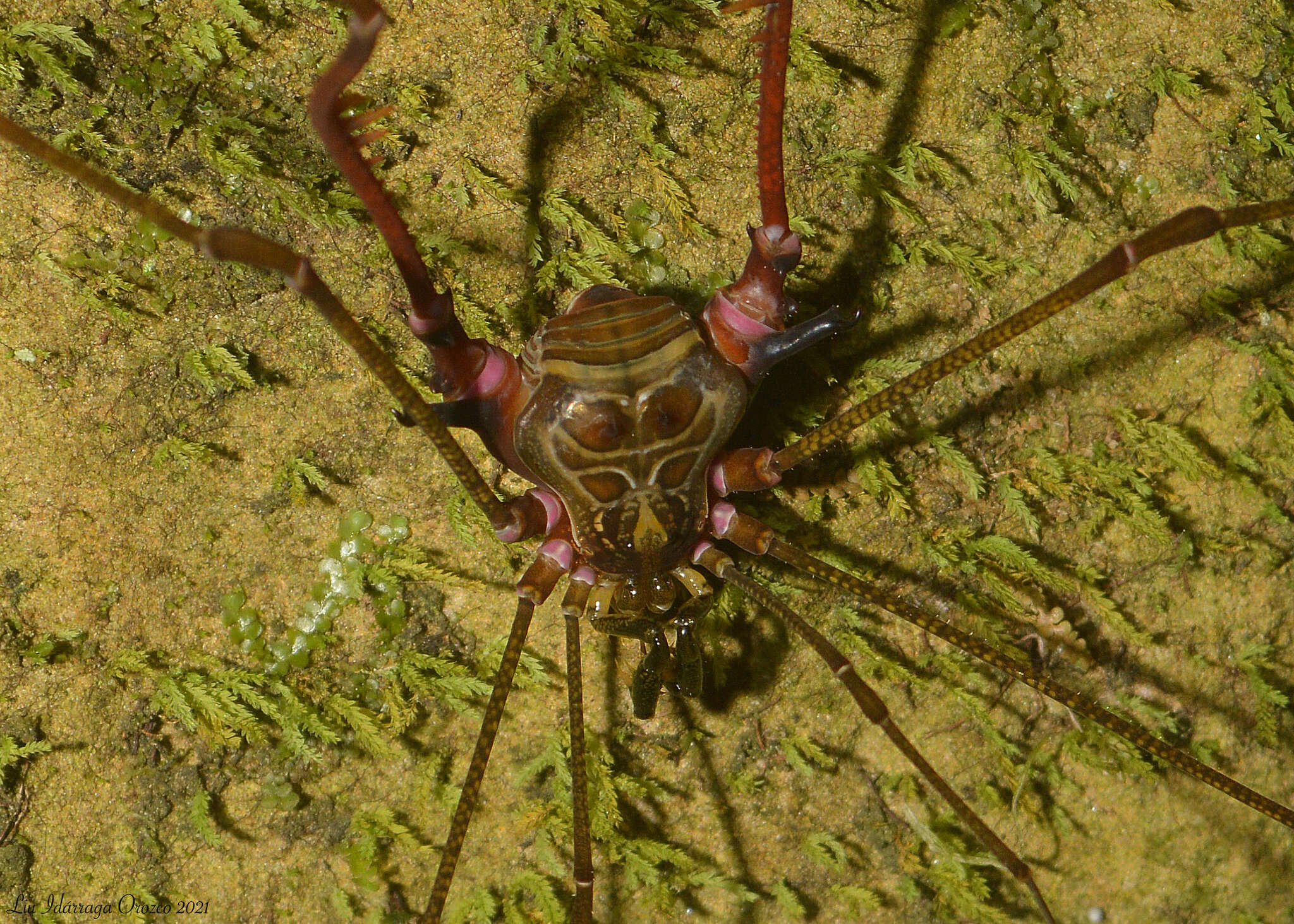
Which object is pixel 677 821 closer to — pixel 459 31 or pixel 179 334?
pixel 179 334

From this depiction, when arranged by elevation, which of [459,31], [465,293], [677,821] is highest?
[459,31]

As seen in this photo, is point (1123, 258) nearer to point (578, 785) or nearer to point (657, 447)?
point (657, 447)

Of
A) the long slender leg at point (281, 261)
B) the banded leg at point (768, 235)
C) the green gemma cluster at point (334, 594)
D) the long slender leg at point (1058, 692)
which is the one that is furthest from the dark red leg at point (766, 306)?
the green gemma cluster at point (334, 594)

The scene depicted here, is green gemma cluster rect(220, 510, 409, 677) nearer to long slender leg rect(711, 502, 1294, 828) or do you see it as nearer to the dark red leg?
the dark red leg

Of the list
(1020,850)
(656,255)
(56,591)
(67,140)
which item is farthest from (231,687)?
(1020,850)

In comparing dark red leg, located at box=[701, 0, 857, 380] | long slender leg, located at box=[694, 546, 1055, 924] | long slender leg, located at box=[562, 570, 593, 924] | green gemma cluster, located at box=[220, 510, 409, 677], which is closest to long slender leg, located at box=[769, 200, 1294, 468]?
dark red leg, located at box=[701, 0, 857, 380]

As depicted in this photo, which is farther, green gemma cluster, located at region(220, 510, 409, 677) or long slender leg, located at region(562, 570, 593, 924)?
green gemma cluster, located at region(220, 510, 409, 677)
